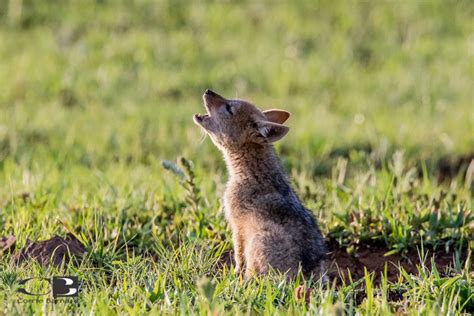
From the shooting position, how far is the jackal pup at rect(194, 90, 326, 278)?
5.10 m

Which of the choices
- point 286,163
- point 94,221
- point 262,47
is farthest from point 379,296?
point 262,47

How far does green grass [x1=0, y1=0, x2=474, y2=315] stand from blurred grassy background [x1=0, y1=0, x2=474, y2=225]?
27 mm

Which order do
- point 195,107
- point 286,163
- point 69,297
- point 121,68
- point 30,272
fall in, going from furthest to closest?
point 121,68 → point 195,107 → point 286,163 → point 30,272 → point 69,297

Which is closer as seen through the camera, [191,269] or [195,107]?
[191,269]

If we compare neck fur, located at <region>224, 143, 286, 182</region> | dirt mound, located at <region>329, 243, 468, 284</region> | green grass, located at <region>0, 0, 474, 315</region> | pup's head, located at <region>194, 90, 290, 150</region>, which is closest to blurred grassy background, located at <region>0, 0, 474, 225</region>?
green grass, located at <region>0, 0, 474, 315</region>

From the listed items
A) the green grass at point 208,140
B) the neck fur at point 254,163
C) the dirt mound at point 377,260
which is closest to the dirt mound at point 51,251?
the green grass at point 208,140

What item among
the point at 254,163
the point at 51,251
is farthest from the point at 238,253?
the point at 51,251

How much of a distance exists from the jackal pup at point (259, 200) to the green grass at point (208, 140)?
211 millimetres

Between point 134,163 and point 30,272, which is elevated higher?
point 134,163

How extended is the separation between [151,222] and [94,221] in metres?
0.36

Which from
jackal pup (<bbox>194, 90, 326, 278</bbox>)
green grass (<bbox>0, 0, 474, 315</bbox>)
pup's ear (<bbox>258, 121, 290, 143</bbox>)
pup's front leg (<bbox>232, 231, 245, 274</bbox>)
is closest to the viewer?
green grass (<bbox>0, 0, 474, 315</bbox>)

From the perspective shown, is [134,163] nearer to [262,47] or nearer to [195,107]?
[195,107]

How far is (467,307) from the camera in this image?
15.3 feet

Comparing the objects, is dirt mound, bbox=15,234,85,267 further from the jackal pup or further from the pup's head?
the pup's head
